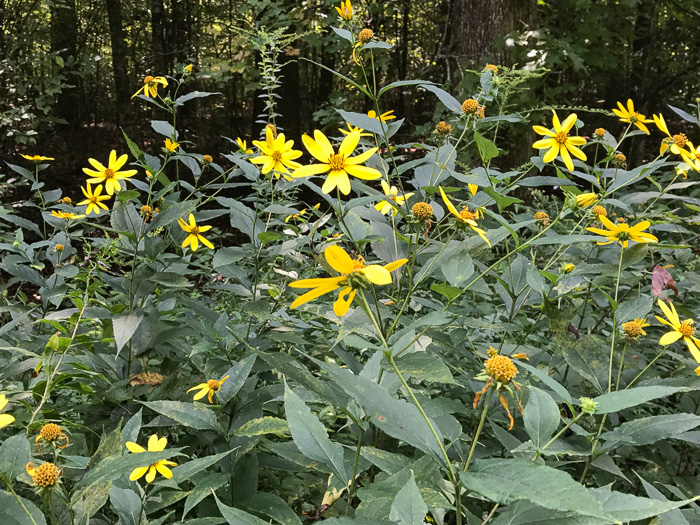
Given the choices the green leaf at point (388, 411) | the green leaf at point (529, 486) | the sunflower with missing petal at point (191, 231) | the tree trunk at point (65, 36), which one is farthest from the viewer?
the tree trunk at point (65, 36)

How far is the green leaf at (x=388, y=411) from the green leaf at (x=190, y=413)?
41cm

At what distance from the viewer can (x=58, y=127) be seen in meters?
8.50

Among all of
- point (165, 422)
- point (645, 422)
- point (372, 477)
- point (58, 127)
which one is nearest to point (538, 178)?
point (645, 422)

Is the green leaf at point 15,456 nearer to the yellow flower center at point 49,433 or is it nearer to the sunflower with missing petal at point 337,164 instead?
the yellow flower center at point 49,433

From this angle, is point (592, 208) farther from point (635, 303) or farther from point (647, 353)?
point (647, 353)

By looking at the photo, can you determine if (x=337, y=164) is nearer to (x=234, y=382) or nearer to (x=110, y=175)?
(x=234, y=382)

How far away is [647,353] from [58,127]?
9.62 m

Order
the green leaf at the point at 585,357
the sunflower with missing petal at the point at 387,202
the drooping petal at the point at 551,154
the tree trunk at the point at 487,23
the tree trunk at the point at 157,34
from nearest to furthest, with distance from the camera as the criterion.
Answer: the green leaf at the point at 585,357, the sunflower with missing petal at the point at 387,202, the drooping petal at the point at 551,154, the tree trunk at the point at 487,23, the tree trunk at the point at 157,34

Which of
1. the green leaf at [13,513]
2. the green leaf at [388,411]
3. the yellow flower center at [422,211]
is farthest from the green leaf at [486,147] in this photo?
the green leaf at [13,513]

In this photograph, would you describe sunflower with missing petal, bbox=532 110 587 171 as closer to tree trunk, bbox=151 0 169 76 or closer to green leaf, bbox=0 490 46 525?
green leaf, bbox=0 490 46 525

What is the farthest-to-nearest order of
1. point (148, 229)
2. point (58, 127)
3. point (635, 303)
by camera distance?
point (58, 127) < point (148, 229) < point (635, 303)

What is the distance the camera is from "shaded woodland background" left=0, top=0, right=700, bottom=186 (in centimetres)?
373

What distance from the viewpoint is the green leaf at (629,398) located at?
0.56 meters

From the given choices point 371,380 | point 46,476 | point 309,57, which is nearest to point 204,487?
point 46,476
